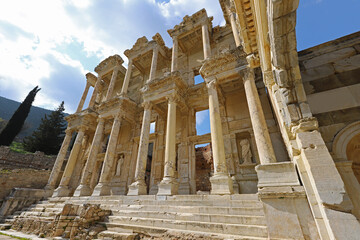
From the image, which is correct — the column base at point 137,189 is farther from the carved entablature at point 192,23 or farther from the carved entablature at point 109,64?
the carved entablature at point 109,64

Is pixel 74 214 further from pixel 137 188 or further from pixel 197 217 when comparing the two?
pixel 197 217

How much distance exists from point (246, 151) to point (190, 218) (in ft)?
18.5

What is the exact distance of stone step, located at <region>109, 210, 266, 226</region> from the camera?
474cm

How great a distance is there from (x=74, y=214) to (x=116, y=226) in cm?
225

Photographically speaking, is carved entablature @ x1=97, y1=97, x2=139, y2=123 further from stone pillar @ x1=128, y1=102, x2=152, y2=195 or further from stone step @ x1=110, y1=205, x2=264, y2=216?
stone step @ x1=110, y1=205, x2=264, y2=216

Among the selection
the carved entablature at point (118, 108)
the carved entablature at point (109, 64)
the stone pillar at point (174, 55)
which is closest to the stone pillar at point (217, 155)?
the stone pillar at point (174, 55)

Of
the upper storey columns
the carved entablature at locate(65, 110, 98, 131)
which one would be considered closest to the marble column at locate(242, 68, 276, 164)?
the upper storey columns

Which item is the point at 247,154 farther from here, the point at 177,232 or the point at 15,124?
the point at 15,124

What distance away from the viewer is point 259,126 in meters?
6.96

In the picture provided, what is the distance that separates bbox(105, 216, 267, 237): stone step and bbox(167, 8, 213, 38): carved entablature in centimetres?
1373

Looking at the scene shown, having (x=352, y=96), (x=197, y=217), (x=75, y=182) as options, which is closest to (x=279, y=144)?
(x=352, y=96)

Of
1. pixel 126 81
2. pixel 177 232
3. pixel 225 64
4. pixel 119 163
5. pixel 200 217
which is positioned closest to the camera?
pixel 177 232

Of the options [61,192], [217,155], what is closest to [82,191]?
[61,192]

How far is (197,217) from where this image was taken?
547 cm
